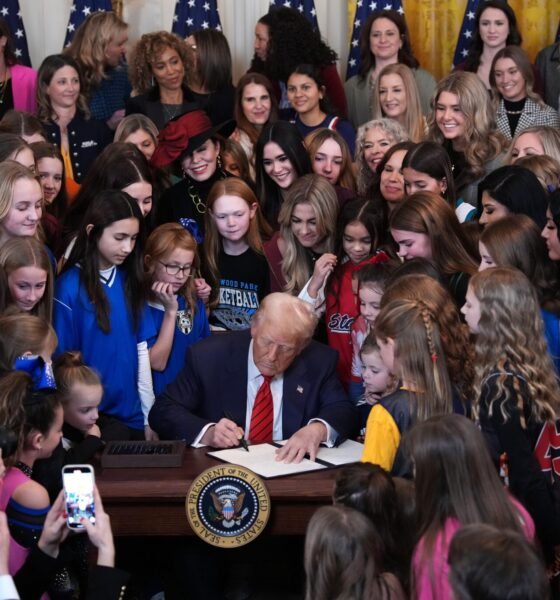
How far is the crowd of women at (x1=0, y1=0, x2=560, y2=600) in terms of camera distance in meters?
3.21

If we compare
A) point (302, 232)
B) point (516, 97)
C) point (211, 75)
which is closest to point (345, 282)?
point (302, 232)

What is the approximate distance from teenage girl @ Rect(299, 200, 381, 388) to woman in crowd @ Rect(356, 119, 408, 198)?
0.88 meters

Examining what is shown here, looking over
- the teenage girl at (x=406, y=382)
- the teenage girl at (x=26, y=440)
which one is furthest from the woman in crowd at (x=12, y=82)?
the teenage girl at (x=406, y=382)

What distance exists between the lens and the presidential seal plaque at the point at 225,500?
4102mm

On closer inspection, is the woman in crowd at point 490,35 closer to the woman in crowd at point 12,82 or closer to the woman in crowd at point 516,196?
the woman in crowd at point 516,196

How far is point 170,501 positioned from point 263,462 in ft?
1.25

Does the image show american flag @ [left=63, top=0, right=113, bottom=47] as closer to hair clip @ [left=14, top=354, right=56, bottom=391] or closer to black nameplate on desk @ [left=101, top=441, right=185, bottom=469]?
hair clip @ [left=14, top=354, right=56, bottom=391]

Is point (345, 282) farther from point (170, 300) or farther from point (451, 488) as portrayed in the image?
point (451, 488)

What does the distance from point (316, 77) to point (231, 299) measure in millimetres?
2091

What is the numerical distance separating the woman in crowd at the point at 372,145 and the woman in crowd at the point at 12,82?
2176mm

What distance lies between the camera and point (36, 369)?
4.32m

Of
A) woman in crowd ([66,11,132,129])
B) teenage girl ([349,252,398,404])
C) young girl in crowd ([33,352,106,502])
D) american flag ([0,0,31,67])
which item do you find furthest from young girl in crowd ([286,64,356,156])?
young girl in crowd ([33,352,106,502])

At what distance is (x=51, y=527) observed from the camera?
355 centimetres

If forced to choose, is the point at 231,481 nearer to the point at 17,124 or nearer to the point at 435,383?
the point at 435,383
